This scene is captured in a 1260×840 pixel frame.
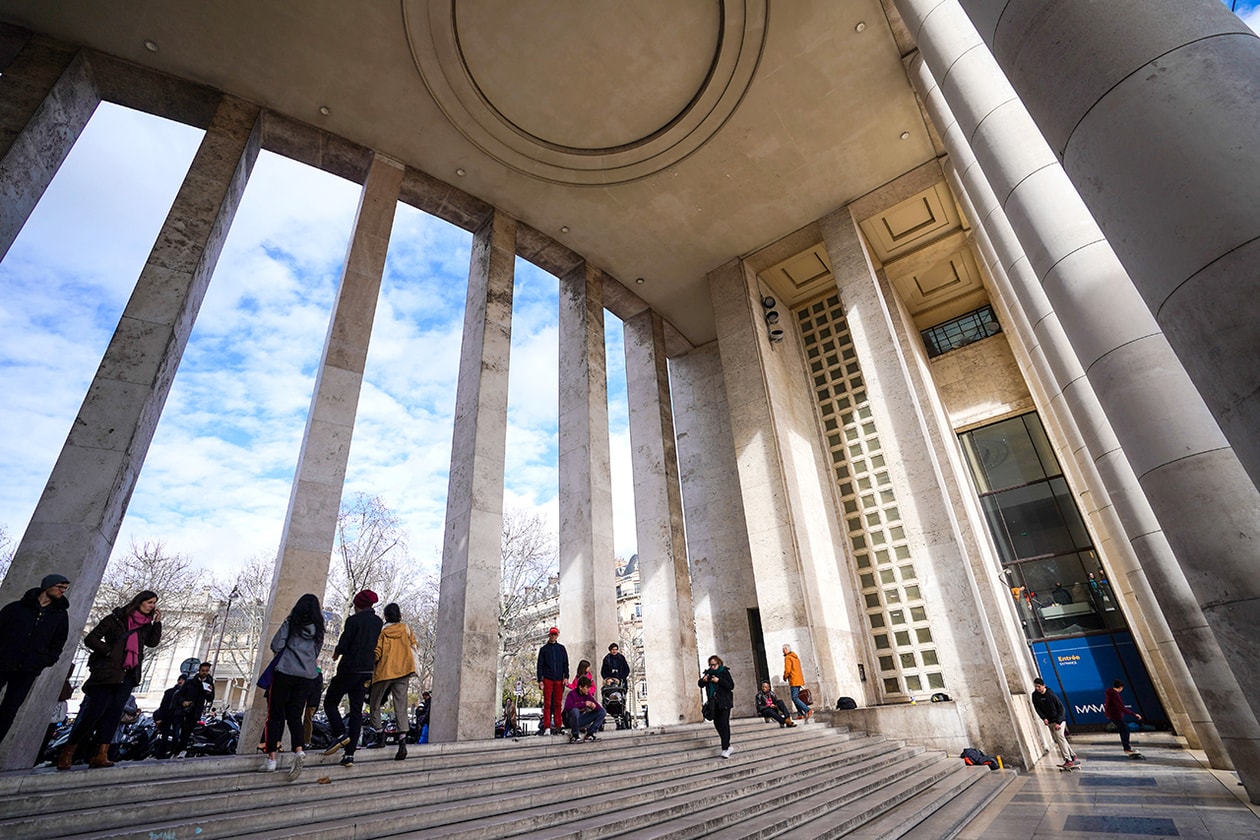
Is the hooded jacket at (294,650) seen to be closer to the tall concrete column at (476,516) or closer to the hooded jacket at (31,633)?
the hooded jacket at (31,633)

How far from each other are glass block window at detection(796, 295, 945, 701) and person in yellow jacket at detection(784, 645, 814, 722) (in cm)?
277

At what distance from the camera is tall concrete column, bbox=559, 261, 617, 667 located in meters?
11.3

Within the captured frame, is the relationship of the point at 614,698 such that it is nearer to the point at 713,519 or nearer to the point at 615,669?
the point at 615,669

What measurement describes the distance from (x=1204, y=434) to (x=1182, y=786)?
5494 millimetres

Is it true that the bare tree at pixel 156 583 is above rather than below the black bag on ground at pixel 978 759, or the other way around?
above

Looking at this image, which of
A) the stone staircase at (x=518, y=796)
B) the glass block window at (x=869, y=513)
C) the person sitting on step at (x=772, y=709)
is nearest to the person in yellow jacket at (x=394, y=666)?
the stone staircase at (x=518, y=796)

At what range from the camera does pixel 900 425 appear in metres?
11.7

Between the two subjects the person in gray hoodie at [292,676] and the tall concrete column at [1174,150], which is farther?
the person in gray hoodie at [292,676]

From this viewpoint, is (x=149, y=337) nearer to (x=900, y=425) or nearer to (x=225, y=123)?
(x=225, y=123)

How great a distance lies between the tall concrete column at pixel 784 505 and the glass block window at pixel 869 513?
0.43 metres

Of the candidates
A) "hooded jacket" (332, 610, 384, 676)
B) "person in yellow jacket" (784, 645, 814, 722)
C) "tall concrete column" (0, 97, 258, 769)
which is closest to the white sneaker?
"hooded jacket" (332, 610, 384, 676)

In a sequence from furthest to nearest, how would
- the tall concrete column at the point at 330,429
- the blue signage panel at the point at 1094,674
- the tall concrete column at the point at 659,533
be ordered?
the blue signage panel at the point at 1094,674 → the tall concrete column at the point at 659,533 → the tall concrete column at the point at 330,429

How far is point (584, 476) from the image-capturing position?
12594 millimetres

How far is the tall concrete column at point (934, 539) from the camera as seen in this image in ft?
31.8
